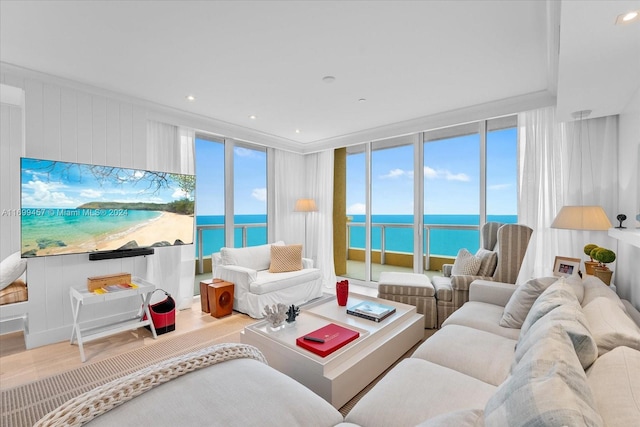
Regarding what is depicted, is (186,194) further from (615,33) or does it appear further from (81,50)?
(615,33)

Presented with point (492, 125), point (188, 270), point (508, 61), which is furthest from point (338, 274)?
point (508, 61)

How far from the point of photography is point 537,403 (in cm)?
69

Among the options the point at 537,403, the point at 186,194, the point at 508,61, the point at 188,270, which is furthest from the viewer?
the point at 188,270

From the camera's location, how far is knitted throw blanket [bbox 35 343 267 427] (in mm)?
1051

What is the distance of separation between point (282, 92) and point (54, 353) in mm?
3345

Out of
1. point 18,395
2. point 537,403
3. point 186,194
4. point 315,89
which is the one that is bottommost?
point 18,395

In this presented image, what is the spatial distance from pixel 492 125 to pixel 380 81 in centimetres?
189

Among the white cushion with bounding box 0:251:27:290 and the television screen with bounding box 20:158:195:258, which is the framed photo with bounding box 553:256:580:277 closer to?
the television screen with bounding box 20:158:195:258

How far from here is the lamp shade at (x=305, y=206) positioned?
532 centimetres

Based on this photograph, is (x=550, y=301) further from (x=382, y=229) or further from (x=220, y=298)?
(x=382, y=229)

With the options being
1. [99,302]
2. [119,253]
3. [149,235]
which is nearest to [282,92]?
[149,235]

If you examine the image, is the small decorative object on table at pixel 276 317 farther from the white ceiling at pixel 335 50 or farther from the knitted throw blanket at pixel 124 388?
the white ceiling at pixel 335 50

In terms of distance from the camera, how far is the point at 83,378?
231 cm

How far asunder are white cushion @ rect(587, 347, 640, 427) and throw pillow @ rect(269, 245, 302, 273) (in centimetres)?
346
